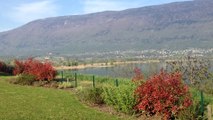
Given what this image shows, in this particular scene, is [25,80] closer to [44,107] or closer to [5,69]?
[44,107]

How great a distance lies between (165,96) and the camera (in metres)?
17.3

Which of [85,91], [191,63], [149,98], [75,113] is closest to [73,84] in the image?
[85,91]

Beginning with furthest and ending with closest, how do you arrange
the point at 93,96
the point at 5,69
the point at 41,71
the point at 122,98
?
1. the point at 5,69
2. the point at 41,71
3. the point at 93,96
4. the point at 122,98

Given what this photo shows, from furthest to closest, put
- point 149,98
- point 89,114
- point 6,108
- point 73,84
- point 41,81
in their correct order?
point 41,81 < point 73,84 < point 6,108 < point 89,114 < point 149,98

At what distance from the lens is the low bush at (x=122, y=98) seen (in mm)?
19062

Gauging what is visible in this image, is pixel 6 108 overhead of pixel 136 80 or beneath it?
beneath

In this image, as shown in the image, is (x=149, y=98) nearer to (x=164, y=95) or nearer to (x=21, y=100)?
(x=164, y=95)

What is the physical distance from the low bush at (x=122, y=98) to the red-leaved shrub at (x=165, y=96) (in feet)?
2.34

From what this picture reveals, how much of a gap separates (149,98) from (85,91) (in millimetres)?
7214

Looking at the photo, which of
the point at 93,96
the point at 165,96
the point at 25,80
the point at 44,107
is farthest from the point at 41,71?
the point at 165,96

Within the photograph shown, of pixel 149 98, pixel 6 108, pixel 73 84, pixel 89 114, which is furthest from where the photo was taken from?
pixel 73 84

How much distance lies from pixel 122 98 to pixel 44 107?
4.40m

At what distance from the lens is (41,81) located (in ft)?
119

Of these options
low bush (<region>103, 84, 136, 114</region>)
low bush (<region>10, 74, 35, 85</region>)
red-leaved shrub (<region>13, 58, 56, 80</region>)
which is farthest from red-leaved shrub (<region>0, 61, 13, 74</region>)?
low bush (<region>103, 84, 136, 114</region>)
